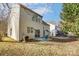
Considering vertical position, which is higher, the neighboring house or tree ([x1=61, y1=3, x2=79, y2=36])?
tree ([x1=61, y1=3, x2=79, y2=36])

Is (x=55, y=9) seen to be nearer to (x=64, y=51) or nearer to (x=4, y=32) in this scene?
(x=64, y=51)

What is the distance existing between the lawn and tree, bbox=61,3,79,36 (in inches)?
5.2

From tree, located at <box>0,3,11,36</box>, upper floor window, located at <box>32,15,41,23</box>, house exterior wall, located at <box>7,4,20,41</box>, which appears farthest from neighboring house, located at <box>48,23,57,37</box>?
tree, located at <box>0,3,11,36</box>

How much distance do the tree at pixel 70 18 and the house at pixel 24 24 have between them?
17 cm

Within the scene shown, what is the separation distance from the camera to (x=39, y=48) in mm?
1611

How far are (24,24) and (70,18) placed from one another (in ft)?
1.45

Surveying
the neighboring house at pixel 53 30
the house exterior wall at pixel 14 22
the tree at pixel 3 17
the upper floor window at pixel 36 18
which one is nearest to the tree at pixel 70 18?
the neighboring house at pixel 53 30

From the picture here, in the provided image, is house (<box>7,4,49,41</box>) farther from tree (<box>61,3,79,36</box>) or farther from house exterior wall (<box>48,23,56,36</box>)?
tree (<box>61,3,79,36</box>)

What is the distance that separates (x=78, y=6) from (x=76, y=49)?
1.33 ft

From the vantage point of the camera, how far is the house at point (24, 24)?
5.29 ft

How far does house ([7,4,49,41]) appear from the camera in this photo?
1.61 meters

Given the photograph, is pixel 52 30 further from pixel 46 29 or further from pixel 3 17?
pixel 3 17

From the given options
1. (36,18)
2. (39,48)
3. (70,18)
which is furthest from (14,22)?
(70,18)

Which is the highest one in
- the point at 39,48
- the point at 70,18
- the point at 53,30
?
the point at 70,18
